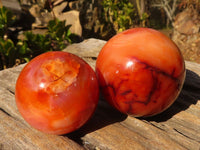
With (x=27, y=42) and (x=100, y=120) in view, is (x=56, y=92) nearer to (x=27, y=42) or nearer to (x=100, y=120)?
(x=100, y=120)

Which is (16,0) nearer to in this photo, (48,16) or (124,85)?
(48,16)

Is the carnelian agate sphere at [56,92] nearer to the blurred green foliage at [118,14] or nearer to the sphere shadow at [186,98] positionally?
the sphere shadow at [186,98]

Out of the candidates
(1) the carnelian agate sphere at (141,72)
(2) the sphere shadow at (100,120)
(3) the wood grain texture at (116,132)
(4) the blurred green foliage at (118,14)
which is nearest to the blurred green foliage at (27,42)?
(4) the blurred green foliage at (118,14)

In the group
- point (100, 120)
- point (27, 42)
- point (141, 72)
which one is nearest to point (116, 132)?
point (100, 120)

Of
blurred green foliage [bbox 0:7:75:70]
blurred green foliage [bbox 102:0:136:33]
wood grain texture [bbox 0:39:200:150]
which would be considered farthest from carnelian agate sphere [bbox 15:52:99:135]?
blurred green foliage [bbox 102:0:136:33]

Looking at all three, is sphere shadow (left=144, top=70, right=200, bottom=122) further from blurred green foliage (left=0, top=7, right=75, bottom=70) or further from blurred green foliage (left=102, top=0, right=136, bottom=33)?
blurred green foliage (left=102, top=0, right=136, bottom=33)
